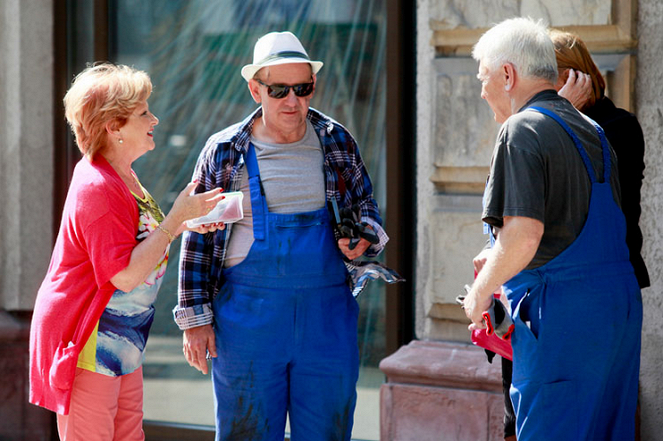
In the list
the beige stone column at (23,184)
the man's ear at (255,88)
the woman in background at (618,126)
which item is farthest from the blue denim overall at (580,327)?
the beige stone column at (23,184)

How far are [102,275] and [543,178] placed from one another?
1.32m

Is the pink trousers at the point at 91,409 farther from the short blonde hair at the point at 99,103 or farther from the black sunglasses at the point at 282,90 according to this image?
the black sunglasses at the point at 282,90

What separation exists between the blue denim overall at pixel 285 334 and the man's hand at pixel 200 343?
32 mm

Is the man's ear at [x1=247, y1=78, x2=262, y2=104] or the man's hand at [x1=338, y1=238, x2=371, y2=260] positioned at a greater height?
the man's ear at [x1=247, y1=78, x2=262, y2=104]

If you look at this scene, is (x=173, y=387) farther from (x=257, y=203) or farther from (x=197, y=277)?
(x=257, y=203)

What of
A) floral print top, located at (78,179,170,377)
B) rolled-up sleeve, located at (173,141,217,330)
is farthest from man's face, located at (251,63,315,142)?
floral print top, located at (78,179,170,377)

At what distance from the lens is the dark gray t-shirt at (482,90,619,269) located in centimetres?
236

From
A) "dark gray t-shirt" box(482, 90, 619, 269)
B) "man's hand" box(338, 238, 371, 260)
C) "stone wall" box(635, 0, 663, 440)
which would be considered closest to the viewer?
"dark gray t-shirt" box(482, 90, 619, 269)

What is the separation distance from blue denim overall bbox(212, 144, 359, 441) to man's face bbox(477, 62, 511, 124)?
2.26 ft

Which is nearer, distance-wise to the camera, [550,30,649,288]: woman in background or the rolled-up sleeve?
[550,30,649,288]: woman in background

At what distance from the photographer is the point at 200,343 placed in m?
2.96

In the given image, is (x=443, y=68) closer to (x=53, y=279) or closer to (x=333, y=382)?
(x=333, y=382)

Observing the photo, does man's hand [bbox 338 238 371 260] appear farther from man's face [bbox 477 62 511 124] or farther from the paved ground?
the paved ground

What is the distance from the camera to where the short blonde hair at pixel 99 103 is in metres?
2.82
